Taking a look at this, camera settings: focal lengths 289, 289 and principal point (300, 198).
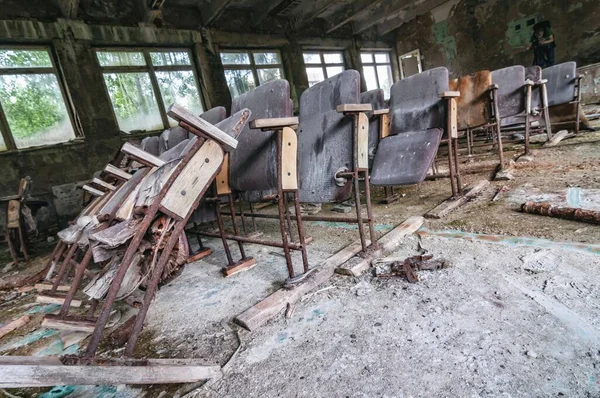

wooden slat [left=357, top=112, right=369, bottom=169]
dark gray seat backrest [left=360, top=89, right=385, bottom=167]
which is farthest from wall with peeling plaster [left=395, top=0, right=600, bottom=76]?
wooden slat [left=357, top=112, right=369, bottom=169]

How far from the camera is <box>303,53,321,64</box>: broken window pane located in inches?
400

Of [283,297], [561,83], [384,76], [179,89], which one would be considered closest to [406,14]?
[384,76]

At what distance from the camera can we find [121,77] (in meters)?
6.90

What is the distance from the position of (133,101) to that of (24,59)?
2.00 meters

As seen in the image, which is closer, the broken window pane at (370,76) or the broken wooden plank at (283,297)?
the broken wooden plank at (283,297)

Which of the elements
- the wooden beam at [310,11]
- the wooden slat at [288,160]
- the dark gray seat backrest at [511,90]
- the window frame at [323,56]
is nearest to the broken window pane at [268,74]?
the window frame at [323,56]

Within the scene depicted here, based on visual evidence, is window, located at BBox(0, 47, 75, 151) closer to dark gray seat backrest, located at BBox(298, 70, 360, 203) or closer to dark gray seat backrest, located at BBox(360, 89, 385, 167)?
dark gray seat backrest, located at BBox(360, 89, 385, 167)

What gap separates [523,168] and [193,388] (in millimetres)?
4137

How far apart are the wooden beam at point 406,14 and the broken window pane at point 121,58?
25.4 ft

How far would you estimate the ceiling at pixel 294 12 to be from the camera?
7.70 metres

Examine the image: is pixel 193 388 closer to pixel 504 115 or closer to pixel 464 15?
pixel 504 115

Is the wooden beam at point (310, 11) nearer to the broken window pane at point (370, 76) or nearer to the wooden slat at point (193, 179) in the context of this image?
the broken window pane at point (370, 76)

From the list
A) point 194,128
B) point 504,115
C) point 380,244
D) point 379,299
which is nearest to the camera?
point 194,128

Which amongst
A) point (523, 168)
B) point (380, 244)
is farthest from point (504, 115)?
point (380, 244)
